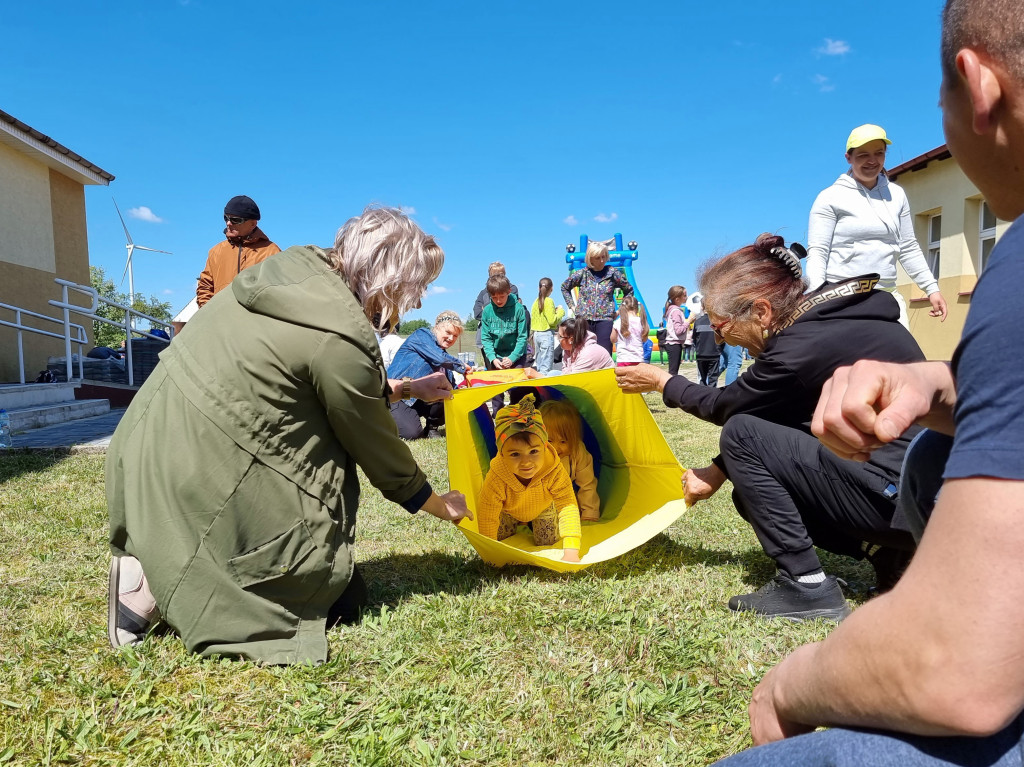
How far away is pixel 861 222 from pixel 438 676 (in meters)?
3.64

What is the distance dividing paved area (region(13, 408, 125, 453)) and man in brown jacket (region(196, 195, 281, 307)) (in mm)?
1293

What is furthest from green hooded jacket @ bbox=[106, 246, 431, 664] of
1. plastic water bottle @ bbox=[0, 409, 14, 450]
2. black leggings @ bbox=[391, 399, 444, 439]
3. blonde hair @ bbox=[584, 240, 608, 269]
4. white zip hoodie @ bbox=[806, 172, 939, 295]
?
blonde hair @ bbox=[584, 240, 608, 269]

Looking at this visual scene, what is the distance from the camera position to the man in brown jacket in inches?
201

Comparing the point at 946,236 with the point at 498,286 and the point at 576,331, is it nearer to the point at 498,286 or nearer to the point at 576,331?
the point at 576,331

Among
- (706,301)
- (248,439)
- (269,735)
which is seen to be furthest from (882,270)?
(269,735)

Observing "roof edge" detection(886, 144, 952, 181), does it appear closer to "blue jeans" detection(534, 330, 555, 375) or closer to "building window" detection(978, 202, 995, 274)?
"building window" detection(978, 202, 995, 274)

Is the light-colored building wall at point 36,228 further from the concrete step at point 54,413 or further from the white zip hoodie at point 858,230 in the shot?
the white zip hoodie at point 858,230

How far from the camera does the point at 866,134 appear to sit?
4.09 meters

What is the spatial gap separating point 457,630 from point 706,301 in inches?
60.2

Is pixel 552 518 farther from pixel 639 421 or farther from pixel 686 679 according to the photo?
pixel 686 679

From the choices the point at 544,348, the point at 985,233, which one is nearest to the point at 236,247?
the point at 544,348

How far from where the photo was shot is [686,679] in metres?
2.12

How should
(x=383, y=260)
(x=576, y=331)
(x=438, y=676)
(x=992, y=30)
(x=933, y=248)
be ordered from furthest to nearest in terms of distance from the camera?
(x=933, y=248)
(x=576, y=331)
(x=383, y=260)
(x=438, y=676)
(x=992, y=30)

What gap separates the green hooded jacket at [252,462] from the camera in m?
2.17
